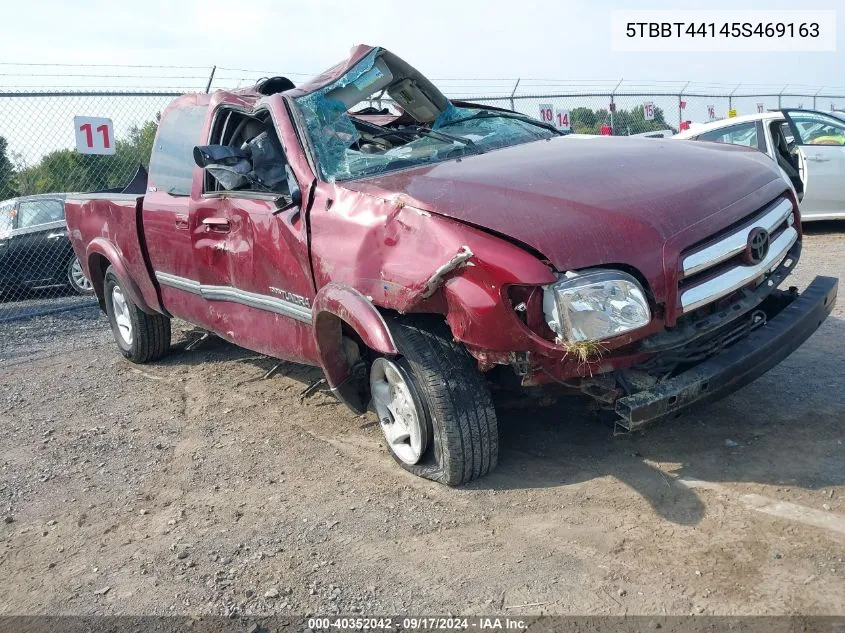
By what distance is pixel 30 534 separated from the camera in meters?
3.88

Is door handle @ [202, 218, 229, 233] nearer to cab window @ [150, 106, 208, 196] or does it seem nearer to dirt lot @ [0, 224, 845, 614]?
cab window @ [150, 106, 208, 196]

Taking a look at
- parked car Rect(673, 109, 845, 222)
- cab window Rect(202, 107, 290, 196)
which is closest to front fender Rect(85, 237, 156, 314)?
cab window Rect(202, 107, 290, 196)

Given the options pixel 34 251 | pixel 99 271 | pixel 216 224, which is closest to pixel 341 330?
pixel 216 224

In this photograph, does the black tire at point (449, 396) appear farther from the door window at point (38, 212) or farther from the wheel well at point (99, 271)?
the door window at point (38, 212)

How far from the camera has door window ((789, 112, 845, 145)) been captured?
9.48 meters

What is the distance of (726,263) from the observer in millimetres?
3586

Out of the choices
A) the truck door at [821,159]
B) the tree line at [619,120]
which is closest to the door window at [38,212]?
the truck door at [821,159]

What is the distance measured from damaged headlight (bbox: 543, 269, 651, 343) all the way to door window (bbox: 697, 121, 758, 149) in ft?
23.4

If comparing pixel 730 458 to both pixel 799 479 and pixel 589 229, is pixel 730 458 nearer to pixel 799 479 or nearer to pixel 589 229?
pixel 799 479

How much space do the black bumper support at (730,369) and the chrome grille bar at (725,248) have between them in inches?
15.3

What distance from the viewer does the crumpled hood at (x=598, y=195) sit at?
328cm

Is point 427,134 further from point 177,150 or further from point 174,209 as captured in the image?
point 177,150

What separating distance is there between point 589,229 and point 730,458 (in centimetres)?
130

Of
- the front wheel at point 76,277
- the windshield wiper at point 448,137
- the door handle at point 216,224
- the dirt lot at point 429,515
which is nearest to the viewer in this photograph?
the dirt lot at point 429,515
